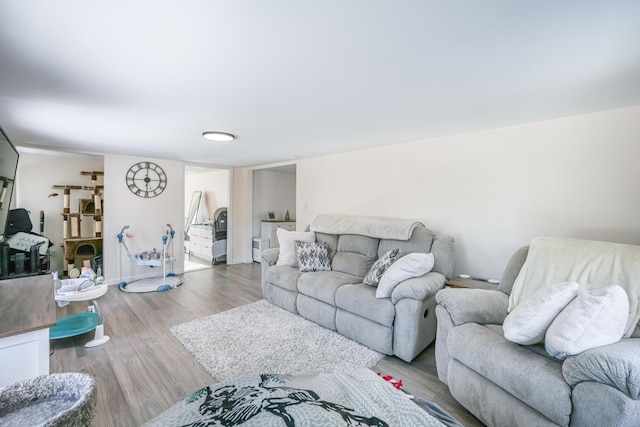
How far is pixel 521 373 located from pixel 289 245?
2.66 m

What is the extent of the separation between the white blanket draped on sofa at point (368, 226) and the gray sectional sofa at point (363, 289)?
0.01 metres

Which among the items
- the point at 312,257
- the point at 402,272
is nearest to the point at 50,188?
the point at 312,257

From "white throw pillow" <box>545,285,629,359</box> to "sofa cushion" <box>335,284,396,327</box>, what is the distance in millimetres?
1136

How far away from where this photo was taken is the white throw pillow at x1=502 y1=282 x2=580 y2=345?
1.50 meters

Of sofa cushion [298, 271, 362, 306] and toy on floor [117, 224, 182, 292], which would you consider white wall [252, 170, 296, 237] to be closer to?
toy on floor [117, 224, 182, 292]

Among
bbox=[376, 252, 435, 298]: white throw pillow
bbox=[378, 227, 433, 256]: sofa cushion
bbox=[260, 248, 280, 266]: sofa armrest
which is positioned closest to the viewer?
bbox=[376, 252, 435, 298]: white throw pillow

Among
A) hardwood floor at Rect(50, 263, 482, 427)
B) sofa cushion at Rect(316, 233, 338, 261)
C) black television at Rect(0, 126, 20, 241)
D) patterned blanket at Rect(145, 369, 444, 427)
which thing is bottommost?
hardwood floor at Rect(50, 263, 482, 427)

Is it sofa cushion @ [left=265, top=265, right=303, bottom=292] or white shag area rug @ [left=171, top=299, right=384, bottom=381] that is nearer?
white shag area rug @ [left=171, top=299, right=384, bottom=381]

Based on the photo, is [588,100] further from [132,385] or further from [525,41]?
[132,385]

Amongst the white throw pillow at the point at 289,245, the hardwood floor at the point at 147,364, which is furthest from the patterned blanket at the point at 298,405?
the white throw pillow at the point at 289,245

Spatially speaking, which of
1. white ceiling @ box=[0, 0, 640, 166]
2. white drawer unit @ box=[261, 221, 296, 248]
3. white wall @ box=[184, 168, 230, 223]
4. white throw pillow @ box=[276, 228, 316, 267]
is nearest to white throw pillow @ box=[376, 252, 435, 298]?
white ceiling @ box=[0, 0, 640, 166]

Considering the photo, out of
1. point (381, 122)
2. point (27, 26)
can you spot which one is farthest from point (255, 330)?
point (27, 26)

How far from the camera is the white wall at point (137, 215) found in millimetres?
4344

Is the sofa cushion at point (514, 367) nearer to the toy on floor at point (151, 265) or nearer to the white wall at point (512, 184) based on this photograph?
the white wall at point (512, 184)
